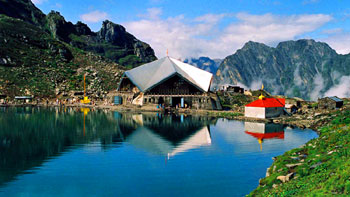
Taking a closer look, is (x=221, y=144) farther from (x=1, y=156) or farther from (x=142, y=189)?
(x=1, y=156)

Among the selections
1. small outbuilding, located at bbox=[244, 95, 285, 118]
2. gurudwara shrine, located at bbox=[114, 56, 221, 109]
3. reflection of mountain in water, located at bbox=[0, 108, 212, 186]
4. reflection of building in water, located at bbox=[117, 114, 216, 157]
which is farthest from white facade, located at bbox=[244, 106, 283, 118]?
gurudwara shrine, located at bbox=[114, 56, 221, 109]

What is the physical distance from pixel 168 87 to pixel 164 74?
344cm

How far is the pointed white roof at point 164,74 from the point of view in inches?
2714

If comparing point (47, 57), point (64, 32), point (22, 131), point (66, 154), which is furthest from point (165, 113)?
point (64, 32)

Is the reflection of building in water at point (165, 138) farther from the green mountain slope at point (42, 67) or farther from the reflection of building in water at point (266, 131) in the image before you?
the green mountain slope at point (42, 67)

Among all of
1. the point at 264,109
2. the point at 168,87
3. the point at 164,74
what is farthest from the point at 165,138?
the point at 164,74

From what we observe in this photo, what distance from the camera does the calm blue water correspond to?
15984 mm

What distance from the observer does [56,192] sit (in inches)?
598

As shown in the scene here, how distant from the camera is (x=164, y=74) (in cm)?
7069

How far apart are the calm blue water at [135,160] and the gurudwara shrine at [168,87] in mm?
27734

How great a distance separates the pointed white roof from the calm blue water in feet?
107

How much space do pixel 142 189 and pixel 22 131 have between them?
25.2 meters

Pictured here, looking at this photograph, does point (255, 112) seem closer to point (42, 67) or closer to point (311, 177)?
point (311, 177)

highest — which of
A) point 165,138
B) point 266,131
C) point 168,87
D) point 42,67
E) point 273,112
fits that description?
point 42,67
